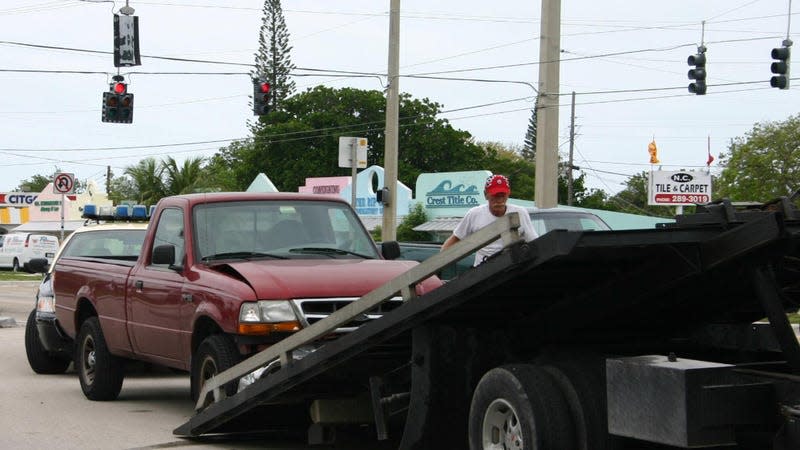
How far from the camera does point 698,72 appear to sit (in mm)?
26578

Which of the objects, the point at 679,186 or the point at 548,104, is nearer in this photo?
the point at 548,104

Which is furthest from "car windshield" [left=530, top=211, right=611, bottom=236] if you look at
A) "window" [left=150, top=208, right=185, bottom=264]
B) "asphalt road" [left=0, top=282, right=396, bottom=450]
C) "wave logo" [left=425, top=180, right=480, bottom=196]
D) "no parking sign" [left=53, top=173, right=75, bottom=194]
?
"wave logo" [left=425, top=180, right=480, bottom=196]

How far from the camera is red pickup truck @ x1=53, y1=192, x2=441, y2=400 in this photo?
8.85 meters

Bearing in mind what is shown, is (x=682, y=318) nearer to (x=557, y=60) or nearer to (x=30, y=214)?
(x=557, y=60)

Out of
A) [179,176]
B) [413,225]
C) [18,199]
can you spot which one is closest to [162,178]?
[179,176]

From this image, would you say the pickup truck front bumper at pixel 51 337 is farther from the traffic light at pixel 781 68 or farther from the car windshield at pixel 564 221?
the traffic light at pixel 781 68

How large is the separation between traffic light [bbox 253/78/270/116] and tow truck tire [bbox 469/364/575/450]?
2552 cm

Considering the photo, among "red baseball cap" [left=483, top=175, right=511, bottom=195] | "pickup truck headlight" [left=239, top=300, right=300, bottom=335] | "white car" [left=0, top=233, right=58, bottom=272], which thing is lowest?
"white car" [left=0, top=233, right=58, bottom=272]

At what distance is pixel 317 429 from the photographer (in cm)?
853

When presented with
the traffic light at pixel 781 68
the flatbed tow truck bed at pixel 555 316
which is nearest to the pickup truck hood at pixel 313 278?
the flatbed tow truck bed at pixel 555 316

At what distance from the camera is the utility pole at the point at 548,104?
23016 mm

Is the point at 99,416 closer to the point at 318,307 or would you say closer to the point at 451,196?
the point at 318,307

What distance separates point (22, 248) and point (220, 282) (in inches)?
2024

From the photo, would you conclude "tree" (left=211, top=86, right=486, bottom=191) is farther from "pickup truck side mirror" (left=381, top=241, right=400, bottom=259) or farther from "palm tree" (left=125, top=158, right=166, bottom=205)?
"pickup truck side mirror" (left=381, top=241, right=400, bottom=259)
